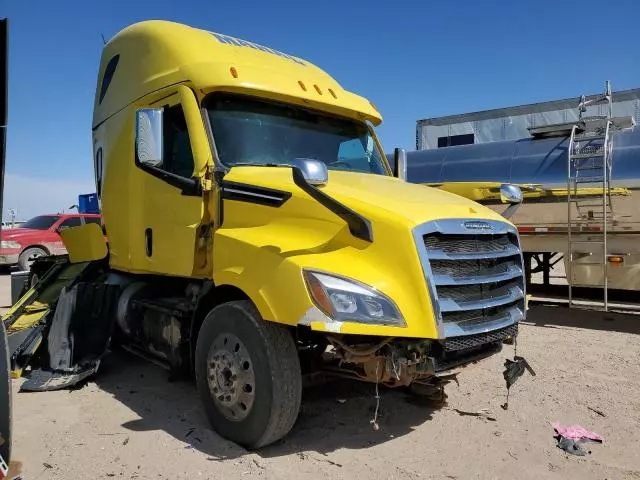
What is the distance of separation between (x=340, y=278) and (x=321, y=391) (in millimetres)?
2212

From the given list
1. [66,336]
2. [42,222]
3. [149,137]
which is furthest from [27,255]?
[149,137]

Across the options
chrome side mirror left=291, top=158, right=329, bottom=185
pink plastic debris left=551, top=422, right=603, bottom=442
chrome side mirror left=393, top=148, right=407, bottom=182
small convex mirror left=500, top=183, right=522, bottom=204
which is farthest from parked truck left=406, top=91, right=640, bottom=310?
chrome side mirror left=291, top=158, right=329, bottom=185

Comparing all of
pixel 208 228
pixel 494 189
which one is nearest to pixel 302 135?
pixel 208 228

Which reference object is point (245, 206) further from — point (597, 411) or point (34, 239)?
point (34, 239)

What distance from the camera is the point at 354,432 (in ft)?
13.8

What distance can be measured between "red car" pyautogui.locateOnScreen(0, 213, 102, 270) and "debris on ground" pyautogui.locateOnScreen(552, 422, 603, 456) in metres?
14.0

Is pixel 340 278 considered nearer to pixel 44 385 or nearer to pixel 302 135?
pixel 302 135

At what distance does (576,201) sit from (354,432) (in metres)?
5.76

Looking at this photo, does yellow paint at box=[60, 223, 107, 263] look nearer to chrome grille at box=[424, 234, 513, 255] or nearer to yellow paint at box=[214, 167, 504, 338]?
yellow paint at box=[214, 167, 504, 338]

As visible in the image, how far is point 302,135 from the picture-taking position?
4836 mm

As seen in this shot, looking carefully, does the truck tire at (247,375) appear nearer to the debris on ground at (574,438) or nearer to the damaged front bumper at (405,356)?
the damaged front bumper at (405,356)

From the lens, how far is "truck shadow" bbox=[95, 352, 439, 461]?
3.91 metres

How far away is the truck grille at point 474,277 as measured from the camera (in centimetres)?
352

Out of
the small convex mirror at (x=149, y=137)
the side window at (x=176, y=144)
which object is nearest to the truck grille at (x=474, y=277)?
the side window at (x=176, y=144)
